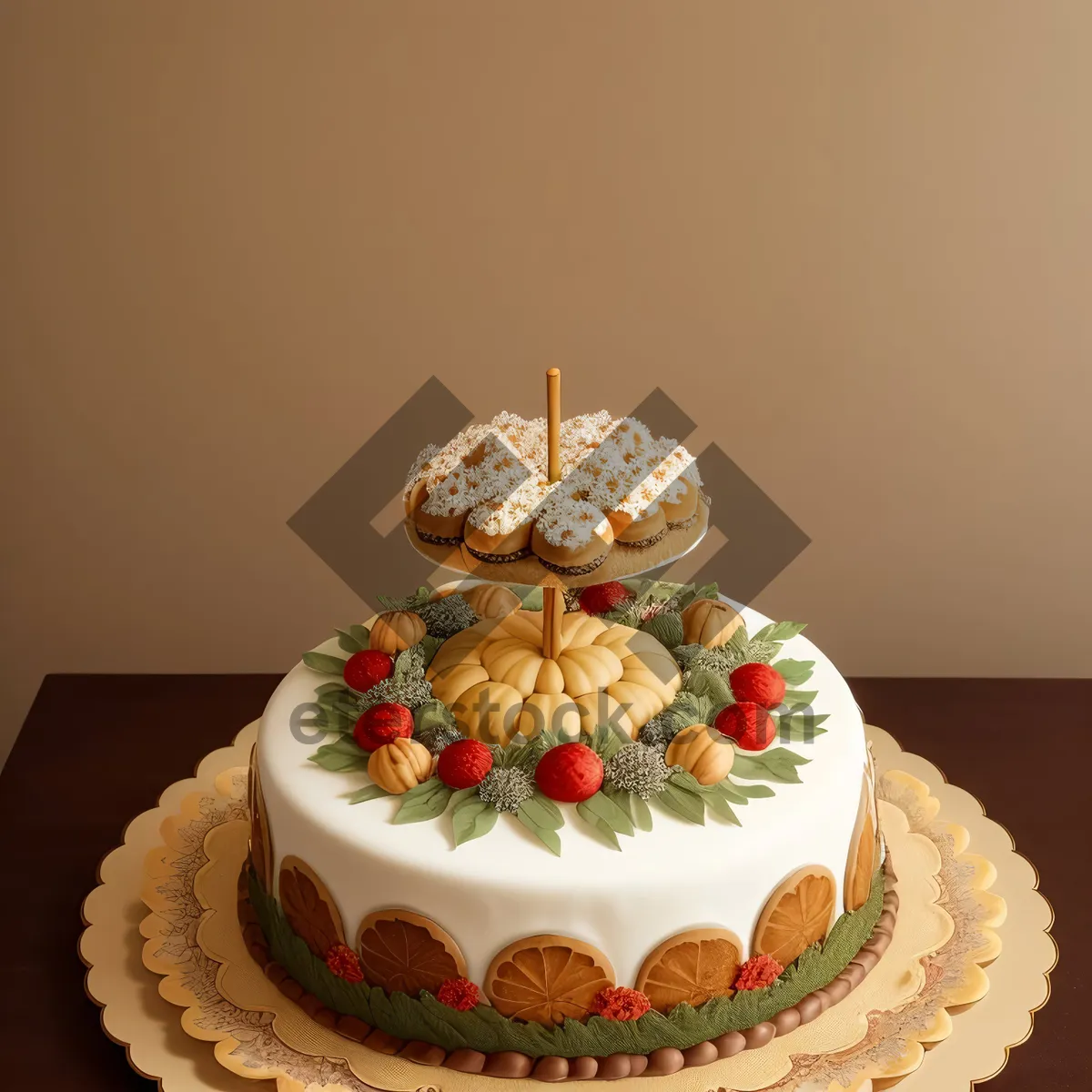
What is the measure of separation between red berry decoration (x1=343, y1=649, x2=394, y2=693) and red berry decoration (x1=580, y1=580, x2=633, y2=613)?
0.51 meters

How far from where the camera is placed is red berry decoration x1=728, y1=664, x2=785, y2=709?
2826 mm

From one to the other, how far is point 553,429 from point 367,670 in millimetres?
743

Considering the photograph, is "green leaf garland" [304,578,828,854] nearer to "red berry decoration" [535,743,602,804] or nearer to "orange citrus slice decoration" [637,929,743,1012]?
"red berry decoration" [535,743,602,804]

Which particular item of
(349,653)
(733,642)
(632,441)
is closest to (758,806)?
(733,642)

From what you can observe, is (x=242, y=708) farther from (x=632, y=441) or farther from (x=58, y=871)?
(x=632, y=441)

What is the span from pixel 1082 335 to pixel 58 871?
3.53m

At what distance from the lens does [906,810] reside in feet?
11.0

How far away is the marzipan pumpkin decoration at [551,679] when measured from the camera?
2.71m

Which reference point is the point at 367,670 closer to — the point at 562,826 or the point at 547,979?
the point at 562,826

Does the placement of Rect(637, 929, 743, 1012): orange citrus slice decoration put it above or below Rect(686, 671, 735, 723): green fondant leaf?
below

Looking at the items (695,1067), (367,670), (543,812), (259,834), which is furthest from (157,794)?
(695,1067)

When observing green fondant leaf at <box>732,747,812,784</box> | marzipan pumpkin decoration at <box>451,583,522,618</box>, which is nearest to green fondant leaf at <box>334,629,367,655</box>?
marzipan pumpkin decoration at <box>451,583,522,618</box>

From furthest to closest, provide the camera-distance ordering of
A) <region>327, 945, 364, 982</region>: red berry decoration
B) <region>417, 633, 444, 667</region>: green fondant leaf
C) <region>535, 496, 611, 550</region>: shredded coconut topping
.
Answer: <region>417, 633, 444, 667</region>: green fondant leaf
<region>327, 945, 364, 982</region>: red berry decoration
<region>535, 496, 611, 550</region>: shredded coconut topping

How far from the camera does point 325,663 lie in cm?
308
